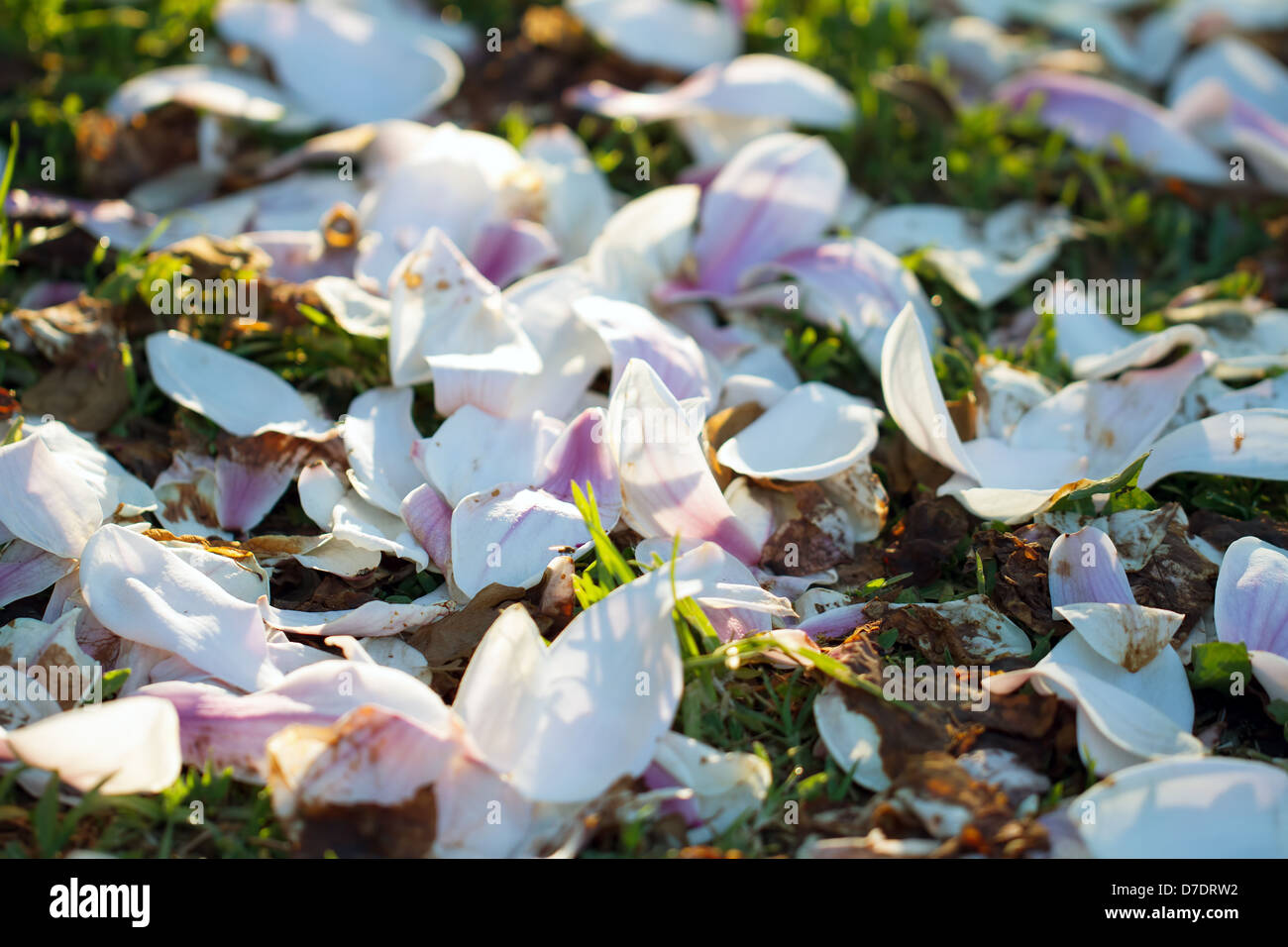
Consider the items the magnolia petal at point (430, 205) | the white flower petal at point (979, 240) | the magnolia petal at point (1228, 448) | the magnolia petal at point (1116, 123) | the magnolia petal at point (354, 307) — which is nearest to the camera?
the magnolia petal at point (1228, 448)

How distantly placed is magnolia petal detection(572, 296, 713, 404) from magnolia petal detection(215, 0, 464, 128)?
0.95m

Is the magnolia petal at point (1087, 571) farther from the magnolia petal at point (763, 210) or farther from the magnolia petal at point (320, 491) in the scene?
the magnolia petal at point (320, 491)

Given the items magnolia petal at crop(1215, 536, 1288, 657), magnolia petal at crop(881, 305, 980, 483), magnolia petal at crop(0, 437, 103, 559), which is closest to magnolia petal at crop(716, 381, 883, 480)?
magnolia petal at crop(881, 305, 980, 483)

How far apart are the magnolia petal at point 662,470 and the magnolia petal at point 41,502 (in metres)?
0.72

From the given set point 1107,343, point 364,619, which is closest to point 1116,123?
point 1107,343

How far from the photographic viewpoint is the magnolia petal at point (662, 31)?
8.45ft

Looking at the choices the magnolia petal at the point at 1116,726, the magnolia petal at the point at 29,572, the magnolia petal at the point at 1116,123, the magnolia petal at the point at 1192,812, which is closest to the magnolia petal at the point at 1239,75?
the magnolia petal at the point at 1116,123

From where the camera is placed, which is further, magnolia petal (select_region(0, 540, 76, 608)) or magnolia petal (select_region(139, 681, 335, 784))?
magnolia petal (select_region(0, 540, 76, 608))

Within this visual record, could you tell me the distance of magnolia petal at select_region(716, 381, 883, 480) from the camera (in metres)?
1.60

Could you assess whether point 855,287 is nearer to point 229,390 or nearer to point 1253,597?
point 1253,597

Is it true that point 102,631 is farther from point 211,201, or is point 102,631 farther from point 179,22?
point 179,22

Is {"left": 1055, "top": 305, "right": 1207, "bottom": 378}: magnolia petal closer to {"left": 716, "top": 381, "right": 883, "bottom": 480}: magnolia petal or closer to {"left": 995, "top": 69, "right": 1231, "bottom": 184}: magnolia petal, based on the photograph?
{"left": 716, "top": 381, "right": 883, "bottom": 480}: magnolia petal
